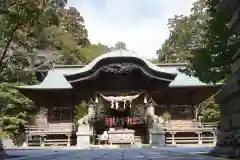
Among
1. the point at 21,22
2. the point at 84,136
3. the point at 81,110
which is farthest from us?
the point at 81,110

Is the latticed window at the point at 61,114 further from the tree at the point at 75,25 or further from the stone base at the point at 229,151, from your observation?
the tree at the point at 75,25

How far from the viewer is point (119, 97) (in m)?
18.9

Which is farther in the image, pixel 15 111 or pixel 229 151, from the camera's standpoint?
pixel 15 111

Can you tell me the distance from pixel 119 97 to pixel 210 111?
5.49 metres

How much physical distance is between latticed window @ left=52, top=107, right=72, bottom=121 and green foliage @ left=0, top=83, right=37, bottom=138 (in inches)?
55.0

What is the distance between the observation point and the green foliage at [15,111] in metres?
18.4

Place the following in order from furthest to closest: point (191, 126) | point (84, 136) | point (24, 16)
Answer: point (191, 126) → point (84, 136) → point (24, 16)

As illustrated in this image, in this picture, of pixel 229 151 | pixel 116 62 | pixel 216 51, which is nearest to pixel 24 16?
pixel 216 51

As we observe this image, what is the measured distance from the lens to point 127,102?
19547 millimetres

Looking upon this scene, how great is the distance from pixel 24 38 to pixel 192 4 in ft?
105

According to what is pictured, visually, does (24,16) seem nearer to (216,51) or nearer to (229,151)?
(216,51)

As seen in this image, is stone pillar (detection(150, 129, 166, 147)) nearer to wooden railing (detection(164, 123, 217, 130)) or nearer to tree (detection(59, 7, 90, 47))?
wooden railing (detection(164, 123, 217, 130))

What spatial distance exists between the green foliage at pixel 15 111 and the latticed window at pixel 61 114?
140cm

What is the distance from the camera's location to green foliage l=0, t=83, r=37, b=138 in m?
18.4
